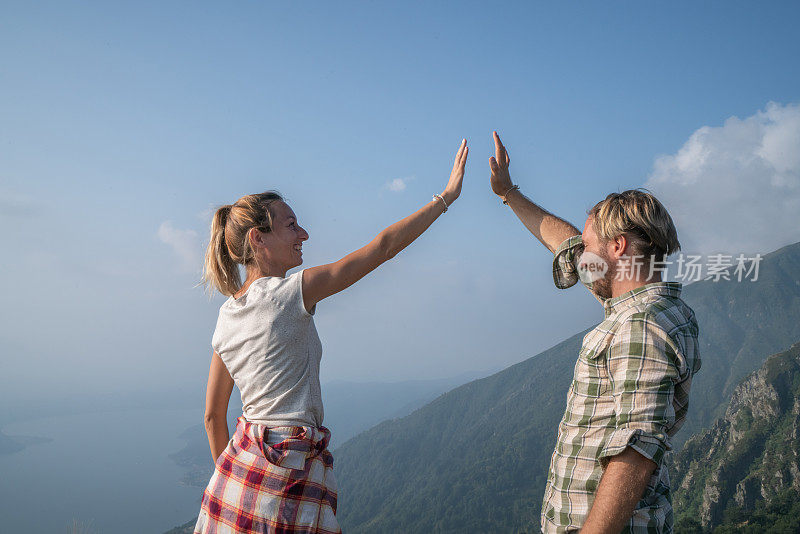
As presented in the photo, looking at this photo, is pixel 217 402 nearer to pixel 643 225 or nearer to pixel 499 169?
pixel 499 169

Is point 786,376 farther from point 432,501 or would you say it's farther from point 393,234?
point 393,234

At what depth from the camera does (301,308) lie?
271cm

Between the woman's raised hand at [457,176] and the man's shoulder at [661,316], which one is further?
the woman's raised hand at [457,176]

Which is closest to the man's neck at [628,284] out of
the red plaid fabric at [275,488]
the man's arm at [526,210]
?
the man's arm at [526,210]

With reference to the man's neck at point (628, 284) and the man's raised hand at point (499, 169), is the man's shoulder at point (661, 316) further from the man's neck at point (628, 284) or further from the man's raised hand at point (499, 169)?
the man's raised hand at point (499, 169)

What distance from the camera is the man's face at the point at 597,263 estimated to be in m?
2.62

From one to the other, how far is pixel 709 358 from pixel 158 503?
570 feet

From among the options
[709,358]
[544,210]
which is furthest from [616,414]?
[709,358]

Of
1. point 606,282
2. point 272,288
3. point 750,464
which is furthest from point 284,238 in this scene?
point 750,464

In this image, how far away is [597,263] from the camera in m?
2.68

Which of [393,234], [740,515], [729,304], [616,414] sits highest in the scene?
[729,304]

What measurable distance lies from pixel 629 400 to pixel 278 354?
173 centimetres

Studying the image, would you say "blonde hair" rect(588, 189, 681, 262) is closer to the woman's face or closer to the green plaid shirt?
the green plaid shirt

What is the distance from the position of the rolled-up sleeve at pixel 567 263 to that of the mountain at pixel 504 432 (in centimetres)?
8272
